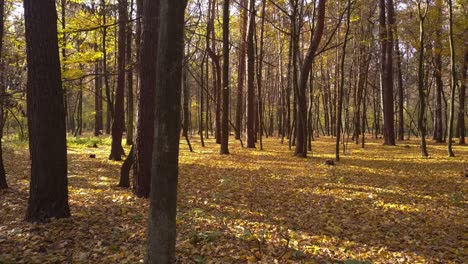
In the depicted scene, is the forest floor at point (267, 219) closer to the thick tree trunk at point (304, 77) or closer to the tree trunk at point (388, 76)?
the thick tree trunk at point (304, 77)

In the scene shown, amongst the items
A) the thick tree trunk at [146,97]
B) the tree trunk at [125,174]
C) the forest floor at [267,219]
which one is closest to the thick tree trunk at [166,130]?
the forest floor at [267,219]

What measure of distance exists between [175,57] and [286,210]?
4759mm

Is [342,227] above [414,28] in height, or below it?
below

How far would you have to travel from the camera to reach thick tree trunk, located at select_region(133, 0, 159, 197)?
274 inches

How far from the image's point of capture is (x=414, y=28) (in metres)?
20.1

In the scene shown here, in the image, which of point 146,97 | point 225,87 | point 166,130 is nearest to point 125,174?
point 146,97

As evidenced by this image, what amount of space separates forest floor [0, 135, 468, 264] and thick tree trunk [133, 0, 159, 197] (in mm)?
544

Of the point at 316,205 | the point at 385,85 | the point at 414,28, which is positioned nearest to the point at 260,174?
the point at 316,205

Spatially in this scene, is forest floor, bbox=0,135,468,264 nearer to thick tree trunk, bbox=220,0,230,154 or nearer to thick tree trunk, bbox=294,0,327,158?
thick tree trunk, bbox=294,0,327,158

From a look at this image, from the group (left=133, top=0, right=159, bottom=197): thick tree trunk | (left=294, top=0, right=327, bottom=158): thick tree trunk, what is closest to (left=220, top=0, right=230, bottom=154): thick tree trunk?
(left=294, top=0, right=327, bottom=158): thick tree trunk

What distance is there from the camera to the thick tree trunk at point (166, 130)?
3213mm

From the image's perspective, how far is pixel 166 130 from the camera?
3.27 metres

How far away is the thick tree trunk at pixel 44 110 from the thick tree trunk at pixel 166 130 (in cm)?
306

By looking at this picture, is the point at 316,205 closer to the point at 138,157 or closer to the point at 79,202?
the point at 138,157
